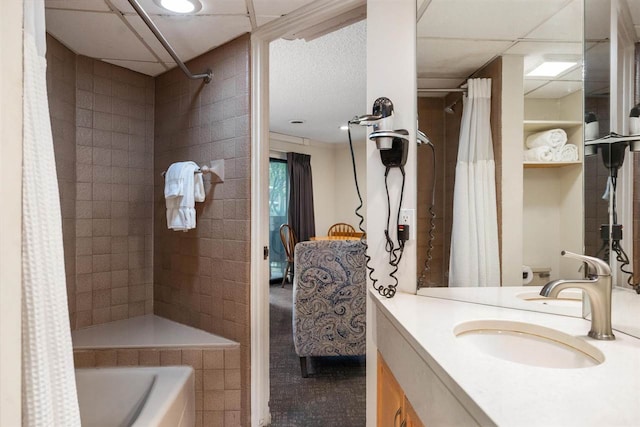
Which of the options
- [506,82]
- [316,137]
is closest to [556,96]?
[506,82]

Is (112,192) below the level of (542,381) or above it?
above

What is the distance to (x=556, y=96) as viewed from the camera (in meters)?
1.06

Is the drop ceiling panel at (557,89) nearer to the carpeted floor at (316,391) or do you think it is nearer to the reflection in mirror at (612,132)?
the reflection in mirror at (612,132)

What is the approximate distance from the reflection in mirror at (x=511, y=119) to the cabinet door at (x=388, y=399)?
38 centimetres

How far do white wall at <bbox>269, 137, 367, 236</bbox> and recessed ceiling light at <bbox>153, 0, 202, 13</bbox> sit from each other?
13.5ft

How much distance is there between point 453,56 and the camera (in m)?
1.30

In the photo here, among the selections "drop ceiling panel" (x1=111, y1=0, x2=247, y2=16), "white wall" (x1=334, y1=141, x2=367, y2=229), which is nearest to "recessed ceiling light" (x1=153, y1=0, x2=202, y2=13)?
"drop ceiling panel" (x1=111, y1=0, x2=247, y2=16)

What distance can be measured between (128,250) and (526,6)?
2528 mm

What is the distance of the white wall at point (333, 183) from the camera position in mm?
Answer: 5828

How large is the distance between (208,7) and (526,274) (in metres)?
1.74

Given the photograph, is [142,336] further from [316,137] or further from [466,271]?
[316,137]

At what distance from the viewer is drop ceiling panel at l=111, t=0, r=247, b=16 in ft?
4.97

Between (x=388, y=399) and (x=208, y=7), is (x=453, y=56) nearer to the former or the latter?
(x=208, y=7)

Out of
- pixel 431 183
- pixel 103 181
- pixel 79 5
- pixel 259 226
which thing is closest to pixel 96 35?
pixel 79 5
